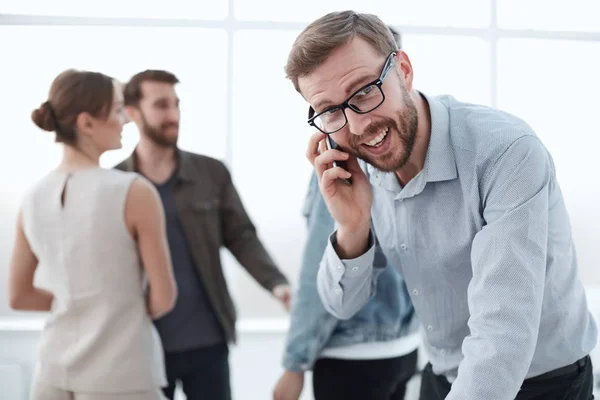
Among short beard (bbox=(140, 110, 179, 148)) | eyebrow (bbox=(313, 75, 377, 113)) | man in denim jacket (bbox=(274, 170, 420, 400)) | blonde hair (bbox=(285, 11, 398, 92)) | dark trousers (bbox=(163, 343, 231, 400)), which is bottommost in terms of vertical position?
dark trousers (bbox=(163, 343, 231, 400))

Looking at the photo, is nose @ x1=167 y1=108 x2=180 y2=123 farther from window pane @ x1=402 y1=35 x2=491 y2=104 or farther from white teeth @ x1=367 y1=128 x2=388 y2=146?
window pane @ x1=402 y1=35 x2=491 y2=104

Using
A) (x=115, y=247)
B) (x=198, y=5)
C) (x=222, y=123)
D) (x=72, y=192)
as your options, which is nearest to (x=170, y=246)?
(x=115, y=247)

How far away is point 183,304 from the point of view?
2074mm

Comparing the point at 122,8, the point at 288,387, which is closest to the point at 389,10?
the point at 122,8

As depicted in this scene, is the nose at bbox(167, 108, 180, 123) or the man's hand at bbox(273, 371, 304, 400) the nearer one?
the man's hand at bbox(273, 371, 304, 400)

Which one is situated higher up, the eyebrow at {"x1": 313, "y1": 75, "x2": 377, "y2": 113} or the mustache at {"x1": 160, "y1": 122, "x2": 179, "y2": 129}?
the eyebrow at {"x1": 313, "y1": 75, "x2": 377, "y2": 113}

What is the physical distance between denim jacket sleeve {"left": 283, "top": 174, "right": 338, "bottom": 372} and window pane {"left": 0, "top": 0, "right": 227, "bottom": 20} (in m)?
1.04

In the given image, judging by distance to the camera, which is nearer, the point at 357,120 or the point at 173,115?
the point at 357,120

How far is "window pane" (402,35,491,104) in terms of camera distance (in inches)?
115

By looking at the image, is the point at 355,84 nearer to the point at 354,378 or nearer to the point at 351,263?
the point at 351,263

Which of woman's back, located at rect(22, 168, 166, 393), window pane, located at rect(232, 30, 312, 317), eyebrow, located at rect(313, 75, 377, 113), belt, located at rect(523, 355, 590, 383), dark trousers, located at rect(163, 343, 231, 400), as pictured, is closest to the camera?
eyebrow, located at rect(313, 75, 377, 113)

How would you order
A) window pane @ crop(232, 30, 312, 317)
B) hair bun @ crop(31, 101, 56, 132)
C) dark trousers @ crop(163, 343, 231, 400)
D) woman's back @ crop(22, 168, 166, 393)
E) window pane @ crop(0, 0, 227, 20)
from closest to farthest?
woman's back @ crop(22, 168, 166, 393) → hair bun @ crop(31, 101, 56, 132) → dark trousers @ crop(163, 343, 231, 400) → window pane @ crop(0, 0, 227, 20) → window pane @ crop(232, 30, 312, 317)

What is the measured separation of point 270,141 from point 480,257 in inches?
65.9

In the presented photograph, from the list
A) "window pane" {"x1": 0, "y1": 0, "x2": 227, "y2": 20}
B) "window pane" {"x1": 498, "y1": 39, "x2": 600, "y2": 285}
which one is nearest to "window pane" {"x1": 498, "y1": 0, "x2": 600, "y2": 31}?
"window pane" {"x1": 498, "y1": 39, "x2": 600, "y2": 285}
